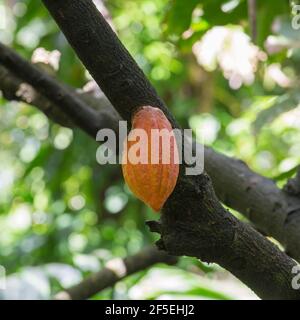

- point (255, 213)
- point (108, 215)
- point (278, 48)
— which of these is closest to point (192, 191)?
point (255, 213)

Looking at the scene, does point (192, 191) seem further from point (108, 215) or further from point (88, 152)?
point (108, 215)

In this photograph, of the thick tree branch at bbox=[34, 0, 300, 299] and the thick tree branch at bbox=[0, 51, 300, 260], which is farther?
the thick tree branch at bbox=[0, 51, 300, 260]

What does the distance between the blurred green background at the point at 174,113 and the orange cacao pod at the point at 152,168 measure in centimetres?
79

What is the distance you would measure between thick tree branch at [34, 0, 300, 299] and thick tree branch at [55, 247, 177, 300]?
0.70 meters

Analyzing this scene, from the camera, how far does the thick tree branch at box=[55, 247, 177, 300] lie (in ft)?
5.26

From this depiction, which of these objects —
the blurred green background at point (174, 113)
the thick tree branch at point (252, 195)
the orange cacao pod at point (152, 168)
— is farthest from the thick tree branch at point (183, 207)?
the blurred green background at point (174, 113)

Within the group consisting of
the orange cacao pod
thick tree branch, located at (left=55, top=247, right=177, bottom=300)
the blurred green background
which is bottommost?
the orange cacao pod

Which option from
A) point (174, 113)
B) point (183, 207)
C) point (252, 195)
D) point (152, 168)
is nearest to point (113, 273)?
point (252, 195)

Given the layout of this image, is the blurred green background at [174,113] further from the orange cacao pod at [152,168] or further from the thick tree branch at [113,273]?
the orange cacao pod at [152,168]

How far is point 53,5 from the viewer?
724 millimetres

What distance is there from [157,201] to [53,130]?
6.56 feet

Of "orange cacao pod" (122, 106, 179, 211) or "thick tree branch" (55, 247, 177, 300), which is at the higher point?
"thick tree branch" (55, 247, 177, 300)

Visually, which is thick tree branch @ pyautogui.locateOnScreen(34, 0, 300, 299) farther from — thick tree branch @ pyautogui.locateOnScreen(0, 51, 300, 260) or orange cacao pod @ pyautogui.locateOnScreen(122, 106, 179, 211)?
thick tree branch @ pyautogui.locateOnScreen(0, 51, 300, 260)

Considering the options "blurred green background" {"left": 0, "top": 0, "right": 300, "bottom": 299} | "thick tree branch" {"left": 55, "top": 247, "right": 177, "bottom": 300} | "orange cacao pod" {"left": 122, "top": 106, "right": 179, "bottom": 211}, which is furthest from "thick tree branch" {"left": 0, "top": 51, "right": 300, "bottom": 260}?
"orange cacao pod" {"left": 122, "top": 106, "right": 179, "bottom": 211}
